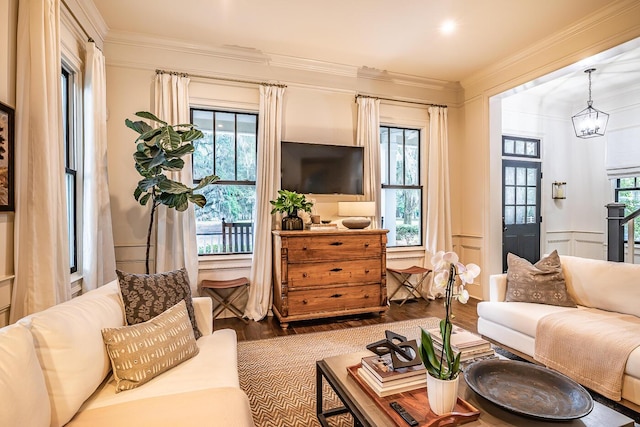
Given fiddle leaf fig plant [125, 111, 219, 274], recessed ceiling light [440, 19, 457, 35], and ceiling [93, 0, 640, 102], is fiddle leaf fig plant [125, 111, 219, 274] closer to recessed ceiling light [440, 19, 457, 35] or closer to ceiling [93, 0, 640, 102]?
ceiling [93, 0, 640, 102]

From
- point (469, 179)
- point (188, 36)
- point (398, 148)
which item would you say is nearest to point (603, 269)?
point (469, 179)

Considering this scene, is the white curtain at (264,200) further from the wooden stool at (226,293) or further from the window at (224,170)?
the window at (224,170)

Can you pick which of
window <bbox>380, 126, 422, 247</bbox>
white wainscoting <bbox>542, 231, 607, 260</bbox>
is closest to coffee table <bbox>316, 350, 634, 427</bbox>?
window <bbox>380, 126, 422, 247</bbox>

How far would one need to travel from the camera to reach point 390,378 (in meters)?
1.45

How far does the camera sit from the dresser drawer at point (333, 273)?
3.46m

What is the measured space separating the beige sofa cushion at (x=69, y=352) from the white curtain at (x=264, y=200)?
2.24 metres

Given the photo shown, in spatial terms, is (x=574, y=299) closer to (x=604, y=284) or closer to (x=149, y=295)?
(x=604, y=284)

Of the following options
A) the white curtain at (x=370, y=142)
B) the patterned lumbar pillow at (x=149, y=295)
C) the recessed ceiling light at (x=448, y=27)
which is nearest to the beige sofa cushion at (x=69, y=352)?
the patterned lumbar pillow at (x=149, y=295)

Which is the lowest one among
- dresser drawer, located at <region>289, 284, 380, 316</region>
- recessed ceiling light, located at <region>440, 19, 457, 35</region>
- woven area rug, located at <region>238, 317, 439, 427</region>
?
woven area rug, located at <region>238, 317, 439, 427</region>

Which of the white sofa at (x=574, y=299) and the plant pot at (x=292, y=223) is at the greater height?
the plant pot at (x=292, y=223)

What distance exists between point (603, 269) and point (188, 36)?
179 inches

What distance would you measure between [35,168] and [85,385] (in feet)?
4.75

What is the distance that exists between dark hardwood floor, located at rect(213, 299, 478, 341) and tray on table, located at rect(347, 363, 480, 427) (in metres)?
2.03

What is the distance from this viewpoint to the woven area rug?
78.5 inches
